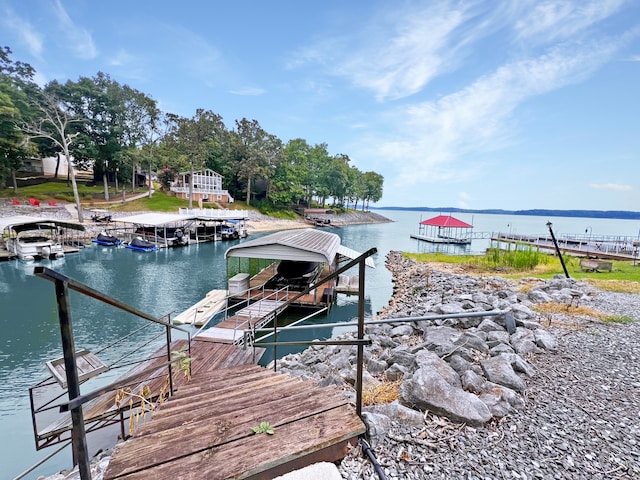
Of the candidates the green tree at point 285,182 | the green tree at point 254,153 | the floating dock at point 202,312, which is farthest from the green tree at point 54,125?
the green tree at point 285,182

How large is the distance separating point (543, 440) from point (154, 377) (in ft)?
18.1

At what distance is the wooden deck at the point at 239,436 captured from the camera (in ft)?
5.80

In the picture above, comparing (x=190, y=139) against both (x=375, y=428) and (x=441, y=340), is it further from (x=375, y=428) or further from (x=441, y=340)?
(x=375, y=428)

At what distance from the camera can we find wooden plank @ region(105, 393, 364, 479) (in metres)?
1.76

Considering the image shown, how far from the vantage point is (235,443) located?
196cm

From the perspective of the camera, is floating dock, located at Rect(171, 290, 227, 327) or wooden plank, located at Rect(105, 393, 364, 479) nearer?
wooden plank, located at Rect(105, 393, 364, 479)

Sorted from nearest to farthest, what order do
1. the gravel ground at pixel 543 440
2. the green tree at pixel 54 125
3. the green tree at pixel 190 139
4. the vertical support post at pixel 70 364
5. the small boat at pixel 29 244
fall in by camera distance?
the vertical support post at pixel 70 364 < the gravel ground at pixel 543 440 < the small boat at pixel 29 244 < the green tree at pixel 54 125 < the green tree at pixel 190 139

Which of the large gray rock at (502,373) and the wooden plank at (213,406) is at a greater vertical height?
the wooden plank at (213,406)

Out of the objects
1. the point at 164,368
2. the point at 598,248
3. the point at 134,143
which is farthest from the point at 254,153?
the point at 164,368

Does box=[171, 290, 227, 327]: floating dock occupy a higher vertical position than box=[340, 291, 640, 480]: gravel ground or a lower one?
lower

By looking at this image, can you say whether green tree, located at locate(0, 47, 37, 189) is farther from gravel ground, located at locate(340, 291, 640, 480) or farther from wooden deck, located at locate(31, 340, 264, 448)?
gravel ground, located at locate(340, 291, 640, 480)

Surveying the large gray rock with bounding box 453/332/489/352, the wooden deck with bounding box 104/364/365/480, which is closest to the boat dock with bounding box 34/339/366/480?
the wooden deck with bounding box 104/364/365/480

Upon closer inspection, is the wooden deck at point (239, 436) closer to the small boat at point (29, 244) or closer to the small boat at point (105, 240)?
the small boat at point (29, 244)

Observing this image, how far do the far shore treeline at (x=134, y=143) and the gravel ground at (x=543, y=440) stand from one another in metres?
35.9
